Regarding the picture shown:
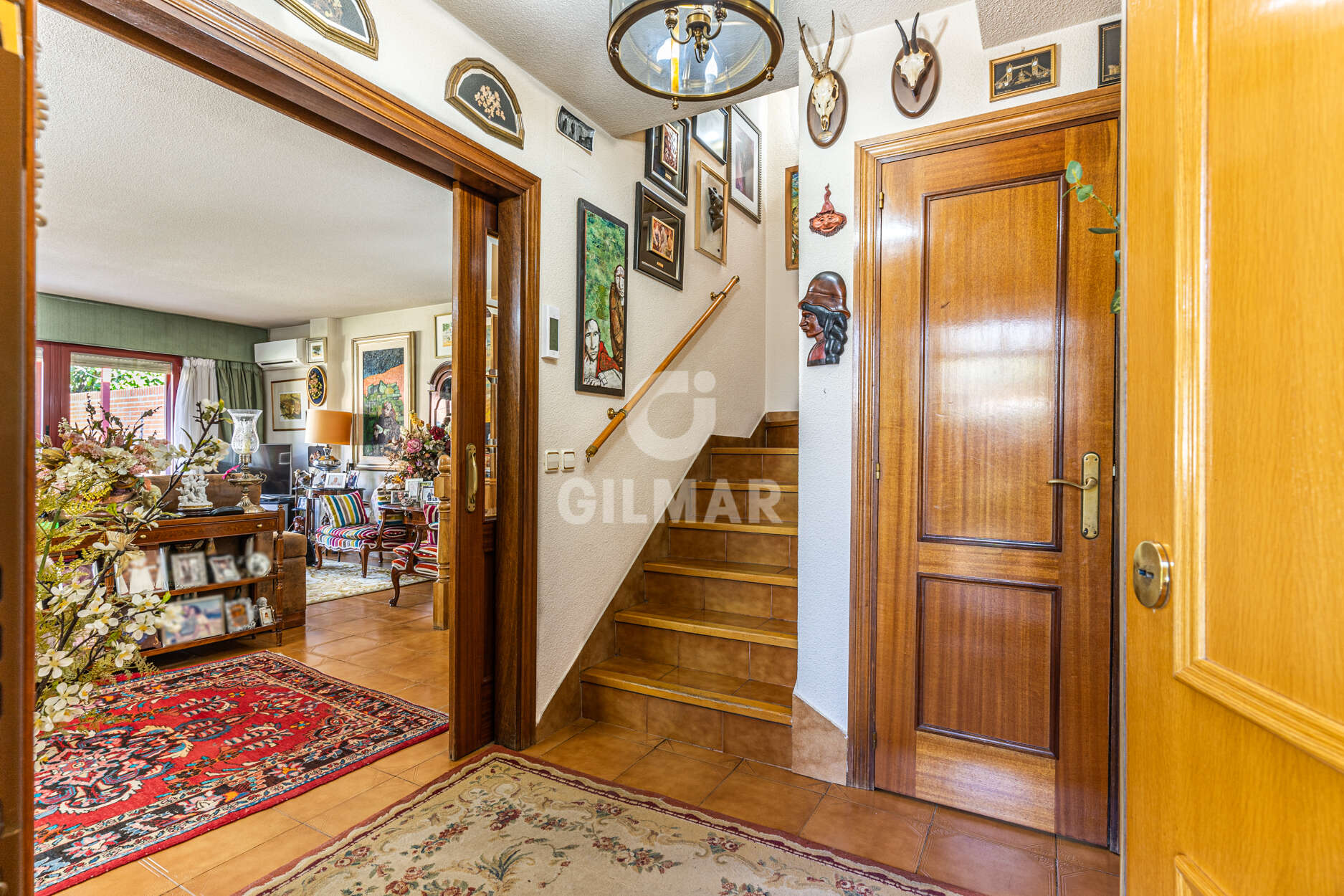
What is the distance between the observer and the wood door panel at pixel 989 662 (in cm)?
198

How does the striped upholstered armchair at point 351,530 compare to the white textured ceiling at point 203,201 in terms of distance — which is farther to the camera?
the striped upholstered armchair at point 351,530

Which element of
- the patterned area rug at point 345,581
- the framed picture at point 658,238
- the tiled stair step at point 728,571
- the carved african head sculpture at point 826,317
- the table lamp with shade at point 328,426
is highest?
the framed picture at point 658,238

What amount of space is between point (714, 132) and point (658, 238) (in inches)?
40.5

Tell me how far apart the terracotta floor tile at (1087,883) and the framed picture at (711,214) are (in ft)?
10.1

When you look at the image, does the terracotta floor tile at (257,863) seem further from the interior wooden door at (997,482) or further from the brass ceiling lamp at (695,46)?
the brass ceiling lamp at (695,46)

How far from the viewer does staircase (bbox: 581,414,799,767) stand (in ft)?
7.98

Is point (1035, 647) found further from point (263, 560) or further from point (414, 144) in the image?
point (263, 560)

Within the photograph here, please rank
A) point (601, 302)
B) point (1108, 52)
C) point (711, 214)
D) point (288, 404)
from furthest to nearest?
point (288, 404), point (711, 214), point (601, 302), point (1108, 52)

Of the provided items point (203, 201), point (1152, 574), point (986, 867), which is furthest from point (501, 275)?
point (203, 201)

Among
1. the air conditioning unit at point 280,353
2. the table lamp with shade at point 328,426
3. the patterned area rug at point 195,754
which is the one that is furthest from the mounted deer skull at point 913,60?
the air conditioning unit at point 280,353

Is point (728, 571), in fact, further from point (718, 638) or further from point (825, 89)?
point (825, 89)

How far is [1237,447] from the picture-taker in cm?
61

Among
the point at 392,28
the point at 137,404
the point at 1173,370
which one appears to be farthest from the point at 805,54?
the point at 137,404

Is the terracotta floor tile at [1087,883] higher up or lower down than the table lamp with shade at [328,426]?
lower down
